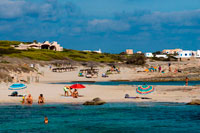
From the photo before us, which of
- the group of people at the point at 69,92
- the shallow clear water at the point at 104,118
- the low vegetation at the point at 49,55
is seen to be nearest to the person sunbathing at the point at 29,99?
the shallow clear water at the point at 104,118

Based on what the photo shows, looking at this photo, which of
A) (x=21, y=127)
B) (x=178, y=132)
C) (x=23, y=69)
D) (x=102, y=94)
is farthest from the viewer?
(x=23, y=69)

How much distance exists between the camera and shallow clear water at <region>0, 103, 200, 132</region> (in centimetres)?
2223

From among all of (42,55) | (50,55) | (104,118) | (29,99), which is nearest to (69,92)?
(29,99)

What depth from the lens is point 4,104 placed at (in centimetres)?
3272

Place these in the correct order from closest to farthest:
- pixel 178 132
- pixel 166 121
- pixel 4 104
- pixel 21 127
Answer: pixel 178 132
pixel 21 127
pixel 166 121
pixel 4 104

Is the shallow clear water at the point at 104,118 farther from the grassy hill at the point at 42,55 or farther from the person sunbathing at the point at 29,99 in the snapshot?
the grassy hill at the point at 42,55

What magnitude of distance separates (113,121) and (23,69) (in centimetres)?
4582

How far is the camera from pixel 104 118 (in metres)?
25.9

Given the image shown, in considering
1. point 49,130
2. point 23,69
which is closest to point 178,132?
point 49,130

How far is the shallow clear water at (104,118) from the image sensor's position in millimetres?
22234

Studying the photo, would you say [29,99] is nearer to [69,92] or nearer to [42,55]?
[69,92]

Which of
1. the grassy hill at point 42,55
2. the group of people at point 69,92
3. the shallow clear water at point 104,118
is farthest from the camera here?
the grassy hill at point 42,55

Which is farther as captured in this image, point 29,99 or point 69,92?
point 69,92

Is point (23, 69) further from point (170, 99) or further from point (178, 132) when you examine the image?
point (178, 132)
